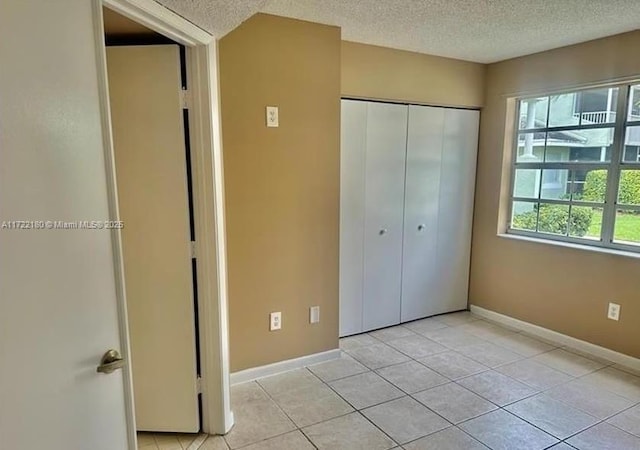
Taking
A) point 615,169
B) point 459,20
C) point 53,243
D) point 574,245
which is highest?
point 459,20

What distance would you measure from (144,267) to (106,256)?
91 cm

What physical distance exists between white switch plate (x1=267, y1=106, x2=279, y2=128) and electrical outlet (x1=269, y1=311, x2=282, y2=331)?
4.20 ft

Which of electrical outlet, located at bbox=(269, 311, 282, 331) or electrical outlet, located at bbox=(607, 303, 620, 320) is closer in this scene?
electrical outlet, located at bbox=(269, 311, 282, 331)

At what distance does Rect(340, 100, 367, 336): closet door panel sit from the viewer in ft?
10.6

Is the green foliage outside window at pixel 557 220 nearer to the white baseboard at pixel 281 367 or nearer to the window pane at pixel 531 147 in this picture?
the window pane at pixel 531 147

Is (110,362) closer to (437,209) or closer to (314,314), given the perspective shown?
(314,314)

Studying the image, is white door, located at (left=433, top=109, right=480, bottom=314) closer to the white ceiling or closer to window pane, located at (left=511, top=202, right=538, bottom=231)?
window pane, located at (left=511, top=202, right=538, bottom=231)

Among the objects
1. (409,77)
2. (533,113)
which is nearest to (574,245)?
(533,113)

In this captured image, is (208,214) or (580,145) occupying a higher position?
(580,145)

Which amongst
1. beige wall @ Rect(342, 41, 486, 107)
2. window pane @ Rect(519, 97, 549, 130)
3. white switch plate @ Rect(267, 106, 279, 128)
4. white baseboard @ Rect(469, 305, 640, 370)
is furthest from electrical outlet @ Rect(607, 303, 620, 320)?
white switch plate @ Rect(267, 106, 279, 128)

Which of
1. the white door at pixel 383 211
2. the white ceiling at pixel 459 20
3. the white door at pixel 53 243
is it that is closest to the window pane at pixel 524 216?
the white door at pixel 383 211

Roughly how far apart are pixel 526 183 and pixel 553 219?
0.40 m

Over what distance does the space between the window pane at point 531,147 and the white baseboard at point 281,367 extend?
7.93 ft

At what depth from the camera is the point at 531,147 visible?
365 centimetres
